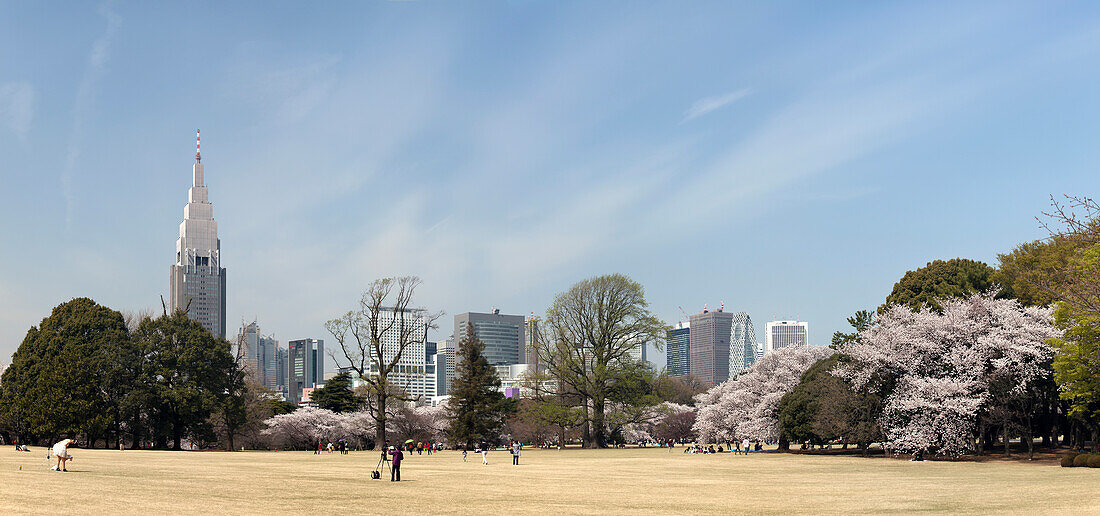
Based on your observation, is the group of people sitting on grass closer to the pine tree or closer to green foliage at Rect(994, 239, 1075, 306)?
the pine tree

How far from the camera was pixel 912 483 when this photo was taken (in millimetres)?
31453

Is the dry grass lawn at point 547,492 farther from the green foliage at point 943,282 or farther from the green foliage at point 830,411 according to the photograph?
the green foliage at point 943,282

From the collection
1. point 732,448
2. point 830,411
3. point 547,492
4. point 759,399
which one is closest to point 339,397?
point 732,448

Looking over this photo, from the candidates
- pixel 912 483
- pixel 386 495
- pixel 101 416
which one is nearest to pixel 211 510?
pixel 386 495

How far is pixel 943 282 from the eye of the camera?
217 feet

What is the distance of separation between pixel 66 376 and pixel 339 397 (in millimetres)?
33638

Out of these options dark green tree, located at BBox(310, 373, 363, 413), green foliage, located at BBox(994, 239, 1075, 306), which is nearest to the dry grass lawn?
green foliage, located at BBox(994, 239, 1075, 306)

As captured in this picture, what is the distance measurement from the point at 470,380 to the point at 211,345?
71.1ft

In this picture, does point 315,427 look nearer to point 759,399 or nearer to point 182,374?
point 182,374

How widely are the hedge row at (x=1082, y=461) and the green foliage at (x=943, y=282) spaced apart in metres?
22.7

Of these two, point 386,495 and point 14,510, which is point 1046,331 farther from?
point 14,510

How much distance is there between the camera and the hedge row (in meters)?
39.9

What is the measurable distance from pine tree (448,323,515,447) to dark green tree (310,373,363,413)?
894 inches

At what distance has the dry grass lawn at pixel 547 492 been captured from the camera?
20938 mm
